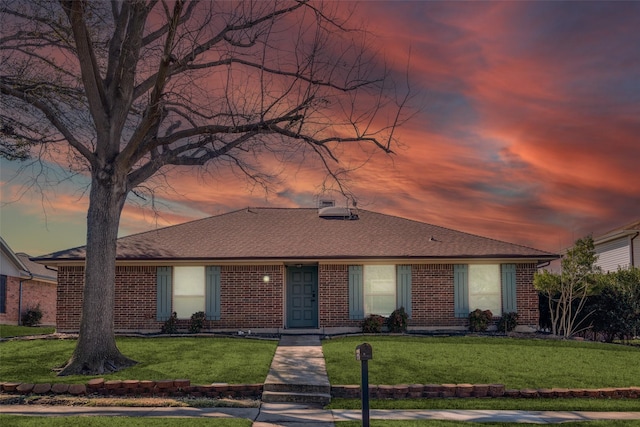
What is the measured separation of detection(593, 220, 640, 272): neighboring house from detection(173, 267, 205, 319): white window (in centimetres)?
2043

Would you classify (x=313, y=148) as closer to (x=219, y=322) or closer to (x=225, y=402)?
(x=225, y=402)

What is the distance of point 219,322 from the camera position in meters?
23.1

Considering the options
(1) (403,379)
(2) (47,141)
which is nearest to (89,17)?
(2) (47,141)

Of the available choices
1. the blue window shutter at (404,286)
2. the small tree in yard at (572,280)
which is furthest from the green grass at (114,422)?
the small tree in yard at (572,280)

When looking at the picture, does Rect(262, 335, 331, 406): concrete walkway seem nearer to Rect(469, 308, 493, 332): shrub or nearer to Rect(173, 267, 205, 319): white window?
Rect(173, 267, 205, 319): white window

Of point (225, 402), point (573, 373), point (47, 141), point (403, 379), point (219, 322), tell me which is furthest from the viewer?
point (219, 322)

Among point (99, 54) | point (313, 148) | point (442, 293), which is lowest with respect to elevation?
point (442, 293)

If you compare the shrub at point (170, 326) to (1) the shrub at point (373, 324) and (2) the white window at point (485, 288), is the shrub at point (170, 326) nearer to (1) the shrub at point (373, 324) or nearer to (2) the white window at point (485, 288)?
(1) the shrub at point (373, 324)

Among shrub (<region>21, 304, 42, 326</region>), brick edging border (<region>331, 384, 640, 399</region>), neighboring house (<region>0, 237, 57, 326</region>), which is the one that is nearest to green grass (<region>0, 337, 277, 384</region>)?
brick edging border (<region>331, 384, 640, 399</region>)

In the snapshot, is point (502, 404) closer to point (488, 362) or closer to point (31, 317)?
point (488, 362)

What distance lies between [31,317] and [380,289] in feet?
72.2

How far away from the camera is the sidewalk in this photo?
11.1m

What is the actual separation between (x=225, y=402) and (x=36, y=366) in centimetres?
599

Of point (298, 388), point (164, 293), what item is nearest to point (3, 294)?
point (164, 293)
